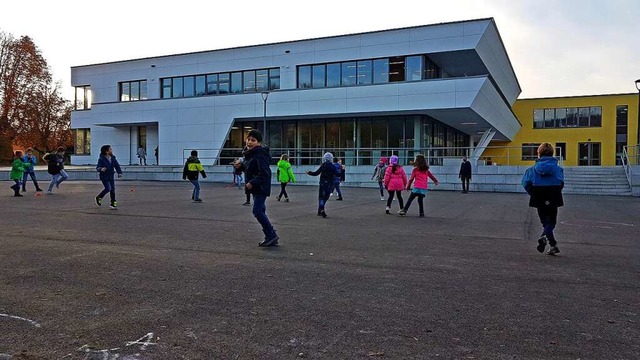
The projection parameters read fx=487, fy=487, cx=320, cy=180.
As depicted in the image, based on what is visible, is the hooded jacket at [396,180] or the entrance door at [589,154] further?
the entrance door at [589,154]

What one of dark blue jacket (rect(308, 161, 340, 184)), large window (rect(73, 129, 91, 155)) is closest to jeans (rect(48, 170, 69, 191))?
dark blue jacket (rect(308, 161, 340, 184))

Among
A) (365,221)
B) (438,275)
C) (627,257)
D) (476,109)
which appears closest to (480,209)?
(365,221)

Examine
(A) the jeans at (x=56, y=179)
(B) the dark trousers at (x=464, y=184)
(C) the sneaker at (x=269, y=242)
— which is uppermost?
(A) the jeans at (x=56, y=179)

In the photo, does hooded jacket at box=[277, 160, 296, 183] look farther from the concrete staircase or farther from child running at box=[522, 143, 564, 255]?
the concrete staircase

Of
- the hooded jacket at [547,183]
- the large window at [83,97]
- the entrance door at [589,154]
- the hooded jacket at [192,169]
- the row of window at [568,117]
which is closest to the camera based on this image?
the hooded jacket at [547,183]

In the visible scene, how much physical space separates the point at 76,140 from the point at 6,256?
4357cm

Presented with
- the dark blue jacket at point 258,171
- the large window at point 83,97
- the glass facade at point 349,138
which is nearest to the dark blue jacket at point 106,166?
the dark blue jacket at point 258,171

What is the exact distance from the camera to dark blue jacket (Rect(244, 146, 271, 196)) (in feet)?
25.8

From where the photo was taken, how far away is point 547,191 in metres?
7.71

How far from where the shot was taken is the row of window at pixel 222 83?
3587 cm

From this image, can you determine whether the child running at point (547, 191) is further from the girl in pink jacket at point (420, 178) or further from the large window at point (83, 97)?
the large window at point (83, 97)

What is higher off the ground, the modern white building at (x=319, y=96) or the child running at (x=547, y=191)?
the modern white building at (x=319, y=96)

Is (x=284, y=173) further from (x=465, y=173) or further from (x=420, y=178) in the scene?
(x=465, y=173)

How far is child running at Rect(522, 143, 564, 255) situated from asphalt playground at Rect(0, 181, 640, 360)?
0.34m
